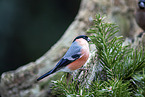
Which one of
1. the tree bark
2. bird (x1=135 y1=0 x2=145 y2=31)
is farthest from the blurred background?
bird (x1=135 y1=0 x2=145 y2=31)

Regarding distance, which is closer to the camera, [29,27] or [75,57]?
[75,57]

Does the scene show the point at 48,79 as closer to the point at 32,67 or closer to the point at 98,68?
the point at 32,67

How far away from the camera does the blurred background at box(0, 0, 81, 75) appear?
1901mm

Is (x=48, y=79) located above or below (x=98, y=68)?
above

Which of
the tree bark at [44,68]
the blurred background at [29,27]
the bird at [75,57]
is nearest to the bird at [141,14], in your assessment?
the tree bark at [44,68]

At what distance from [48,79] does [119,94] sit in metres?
0.72

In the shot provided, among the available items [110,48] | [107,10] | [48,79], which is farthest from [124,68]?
[107,10]

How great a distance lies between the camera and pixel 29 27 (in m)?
2.02

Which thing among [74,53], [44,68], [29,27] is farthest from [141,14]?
[29,27]

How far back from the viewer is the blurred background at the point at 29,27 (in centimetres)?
190

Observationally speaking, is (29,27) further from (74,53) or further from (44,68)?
(74,53)

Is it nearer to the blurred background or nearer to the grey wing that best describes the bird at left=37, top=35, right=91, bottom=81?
the grey wing

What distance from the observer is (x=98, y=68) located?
55 centimetres

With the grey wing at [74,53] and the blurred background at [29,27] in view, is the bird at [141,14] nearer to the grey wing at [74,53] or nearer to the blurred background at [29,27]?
the grey wing at [74,53]
